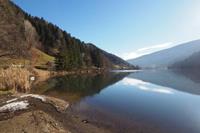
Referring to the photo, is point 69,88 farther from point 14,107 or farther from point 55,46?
point 55,46

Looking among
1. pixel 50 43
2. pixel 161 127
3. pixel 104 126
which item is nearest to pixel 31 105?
pixel 104 126

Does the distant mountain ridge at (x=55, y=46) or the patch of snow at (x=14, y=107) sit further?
the distant mountain ridge at (x=55, y=46)

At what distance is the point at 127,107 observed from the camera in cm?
1916

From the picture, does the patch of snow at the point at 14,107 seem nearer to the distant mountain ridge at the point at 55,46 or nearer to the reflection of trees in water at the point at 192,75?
the reflection of trees in water at the point at 192,75

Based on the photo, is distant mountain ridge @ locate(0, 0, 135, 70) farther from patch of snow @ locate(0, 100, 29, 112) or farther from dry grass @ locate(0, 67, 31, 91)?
patch of snow @ locate(0, 100, 29, 112)

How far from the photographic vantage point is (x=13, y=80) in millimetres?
21359

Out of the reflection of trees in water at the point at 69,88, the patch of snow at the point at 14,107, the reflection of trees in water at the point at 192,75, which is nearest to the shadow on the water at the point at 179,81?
the reflection of trees in water at the point at 192,75

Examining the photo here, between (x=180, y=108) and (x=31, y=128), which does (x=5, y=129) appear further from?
(x=180, y=108)

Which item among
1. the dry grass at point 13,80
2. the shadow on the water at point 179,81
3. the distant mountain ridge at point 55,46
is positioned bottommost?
the shadow on the water at point 179,81

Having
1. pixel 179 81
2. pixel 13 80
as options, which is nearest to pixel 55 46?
pixel 179 81

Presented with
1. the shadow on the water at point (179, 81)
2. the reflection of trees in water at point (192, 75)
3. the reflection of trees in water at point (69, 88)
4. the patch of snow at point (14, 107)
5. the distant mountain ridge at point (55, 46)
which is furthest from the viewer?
the distant mountain ridge at point (55, 46)

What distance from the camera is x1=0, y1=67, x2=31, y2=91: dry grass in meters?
20.8

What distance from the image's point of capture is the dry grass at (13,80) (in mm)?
20812

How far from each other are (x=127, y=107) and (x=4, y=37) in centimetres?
1235
